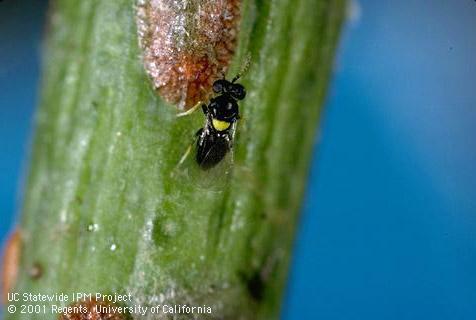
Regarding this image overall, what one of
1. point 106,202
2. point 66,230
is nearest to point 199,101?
point 106,202

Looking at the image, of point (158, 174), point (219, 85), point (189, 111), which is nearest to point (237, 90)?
point (219, 85)

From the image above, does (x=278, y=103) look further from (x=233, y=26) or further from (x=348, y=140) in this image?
(x=348, y=140)

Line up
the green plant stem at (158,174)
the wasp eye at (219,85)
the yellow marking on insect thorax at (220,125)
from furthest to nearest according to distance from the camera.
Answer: the yellow marking on insect thorax at (220,125) → the wasp eye at (219,85) → the green plant stem at (158,174)

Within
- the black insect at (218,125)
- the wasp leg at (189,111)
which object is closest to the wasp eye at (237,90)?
the black insect at (218,125)

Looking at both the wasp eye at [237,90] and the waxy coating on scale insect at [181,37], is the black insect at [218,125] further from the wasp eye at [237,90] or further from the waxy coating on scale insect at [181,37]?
the waxy coating on scale insect at [181,37]

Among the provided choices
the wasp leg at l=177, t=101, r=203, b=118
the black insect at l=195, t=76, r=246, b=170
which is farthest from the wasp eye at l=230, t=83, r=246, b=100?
the wasp leg at l=177, t=101, r=203, b=118

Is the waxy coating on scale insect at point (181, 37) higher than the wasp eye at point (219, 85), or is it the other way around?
the waxy coating on scale insect at point (181, 37)

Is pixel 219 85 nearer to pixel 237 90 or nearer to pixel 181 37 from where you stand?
pixel 237 90

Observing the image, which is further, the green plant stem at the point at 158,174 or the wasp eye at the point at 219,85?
the wasp eye at the point at 219,85
